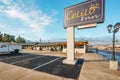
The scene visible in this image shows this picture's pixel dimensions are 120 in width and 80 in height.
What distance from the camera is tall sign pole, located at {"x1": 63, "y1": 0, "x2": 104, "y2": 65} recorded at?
32.4 ft

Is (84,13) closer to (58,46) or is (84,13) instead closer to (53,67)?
(53,67)

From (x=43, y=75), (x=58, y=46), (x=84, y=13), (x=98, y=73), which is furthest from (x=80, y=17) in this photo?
(x=58, y=46)

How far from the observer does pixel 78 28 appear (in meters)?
11.5

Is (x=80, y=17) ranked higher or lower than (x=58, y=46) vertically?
higher

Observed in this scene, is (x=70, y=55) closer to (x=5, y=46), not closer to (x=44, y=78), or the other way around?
(x=44, y=78)

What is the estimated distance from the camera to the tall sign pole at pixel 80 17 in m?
9.89

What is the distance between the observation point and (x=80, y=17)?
11.1m

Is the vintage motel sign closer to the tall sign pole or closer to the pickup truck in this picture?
the tall sign pole

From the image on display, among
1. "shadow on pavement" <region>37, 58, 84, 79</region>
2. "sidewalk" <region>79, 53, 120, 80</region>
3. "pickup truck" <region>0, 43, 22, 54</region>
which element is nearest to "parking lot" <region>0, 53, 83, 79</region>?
"shadow on pavement" <region>37, 58, 84, 79</region>

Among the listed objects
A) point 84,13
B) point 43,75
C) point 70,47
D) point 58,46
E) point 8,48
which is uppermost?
point 84,13

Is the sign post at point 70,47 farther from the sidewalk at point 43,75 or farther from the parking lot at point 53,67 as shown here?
the sidewalk at point 43,75

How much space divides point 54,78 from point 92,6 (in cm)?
798

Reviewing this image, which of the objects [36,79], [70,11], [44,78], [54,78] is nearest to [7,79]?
[36,79]

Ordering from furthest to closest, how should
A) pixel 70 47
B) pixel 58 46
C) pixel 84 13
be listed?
pixel 58 46 → pixel 70 47 → pixel 84 13
